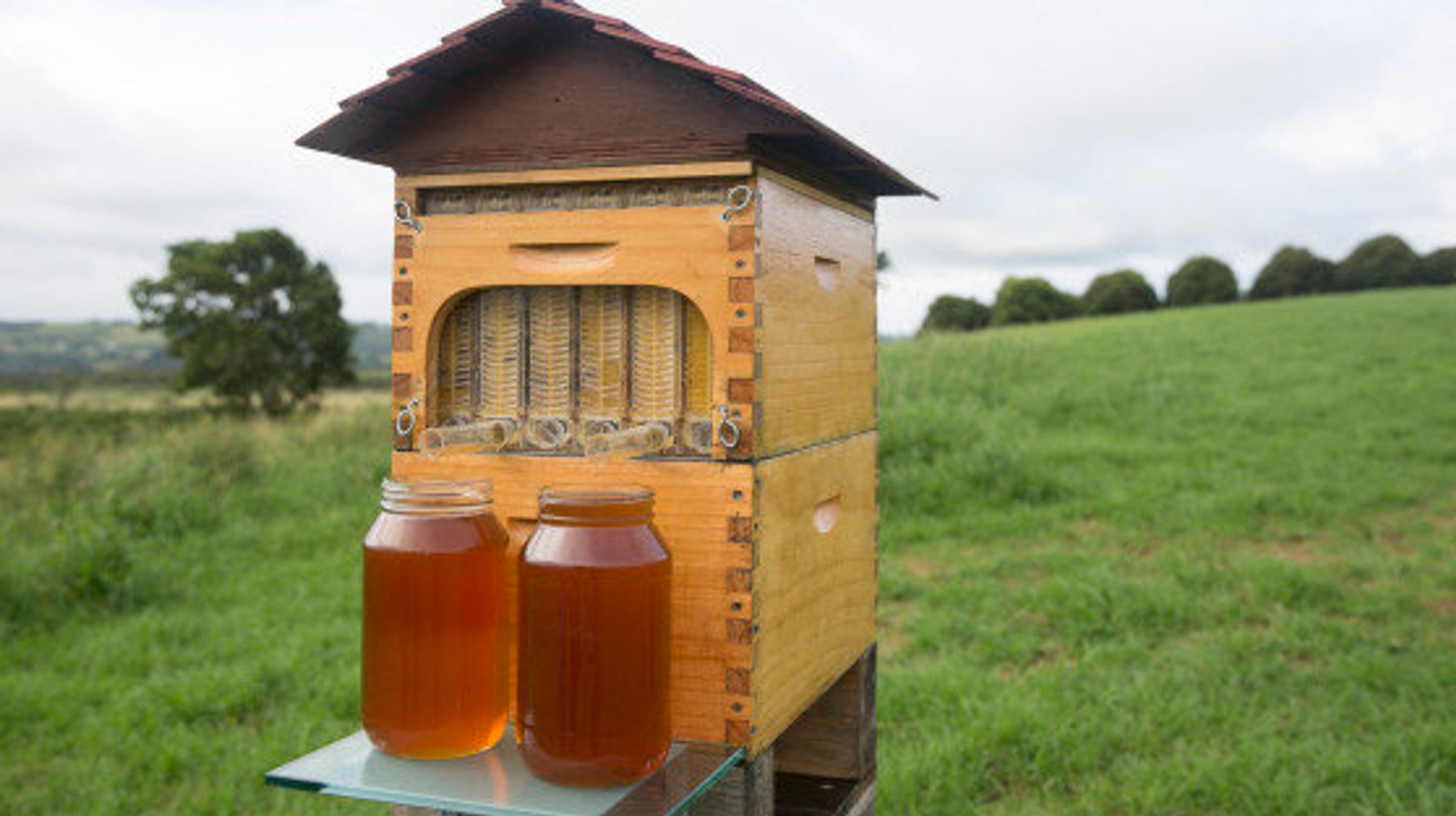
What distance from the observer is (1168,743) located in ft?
16.3

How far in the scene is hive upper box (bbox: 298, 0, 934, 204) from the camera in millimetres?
1925

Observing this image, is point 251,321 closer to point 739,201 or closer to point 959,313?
point 959,313

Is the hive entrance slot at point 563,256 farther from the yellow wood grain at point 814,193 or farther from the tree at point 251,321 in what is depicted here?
the tree at point 251,321

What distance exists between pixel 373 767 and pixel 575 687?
376 mm

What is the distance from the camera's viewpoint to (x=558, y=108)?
2.06m

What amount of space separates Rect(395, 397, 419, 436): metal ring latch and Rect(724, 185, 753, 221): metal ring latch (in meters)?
0.75

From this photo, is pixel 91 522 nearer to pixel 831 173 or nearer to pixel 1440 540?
pixel 831 173

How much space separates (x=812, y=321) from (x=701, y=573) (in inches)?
25.3

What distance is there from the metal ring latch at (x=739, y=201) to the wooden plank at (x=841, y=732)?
1369mm

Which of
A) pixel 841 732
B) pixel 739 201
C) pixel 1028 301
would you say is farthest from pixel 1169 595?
pixel 1028 301

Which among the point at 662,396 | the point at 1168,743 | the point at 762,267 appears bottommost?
the point at 1168,743

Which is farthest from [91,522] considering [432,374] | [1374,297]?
[1374,297]

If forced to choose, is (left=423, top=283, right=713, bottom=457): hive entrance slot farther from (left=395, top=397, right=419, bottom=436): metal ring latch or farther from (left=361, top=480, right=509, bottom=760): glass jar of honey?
(left=361, top=480, right=509, bottom=760): glass jar of honey

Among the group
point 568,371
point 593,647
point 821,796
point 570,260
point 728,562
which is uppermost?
point 570,260
